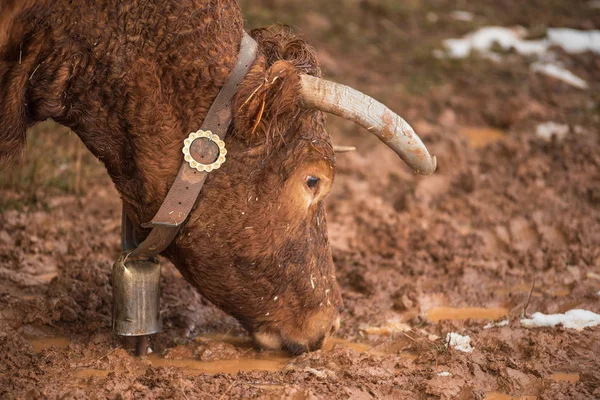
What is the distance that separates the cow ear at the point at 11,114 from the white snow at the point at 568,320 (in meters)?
2.88

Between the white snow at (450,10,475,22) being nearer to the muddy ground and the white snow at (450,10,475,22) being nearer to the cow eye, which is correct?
the muddy ground

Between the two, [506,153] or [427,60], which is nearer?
[506,153]

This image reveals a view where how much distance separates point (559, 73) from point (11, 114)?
7424 millimetres

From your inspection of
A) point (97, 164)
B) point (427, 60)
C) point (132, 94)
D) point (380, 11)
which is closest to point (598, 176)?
point (427, 60)

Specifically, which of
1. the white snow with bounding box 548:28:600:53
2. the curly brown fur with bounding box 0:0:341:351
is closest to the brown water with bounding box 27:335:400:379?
the curly brown fur with bounding box 0:0:341:351

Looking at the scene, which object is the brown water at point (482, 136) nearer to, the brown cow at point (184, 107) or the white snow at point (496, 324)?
the white snow at point (496, 324)

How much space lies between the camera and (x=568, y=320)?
4.62 meters

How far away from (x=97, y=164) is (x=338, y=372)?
3575mm

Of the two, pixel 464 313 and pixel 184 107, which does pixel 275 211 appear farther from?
pixel 464 313

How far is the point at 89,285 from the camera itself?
4824 millimetres

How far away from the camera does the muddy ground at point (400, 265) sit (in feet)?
12.7

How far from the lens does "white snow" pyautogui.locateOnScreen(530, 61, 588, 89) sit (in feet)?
30.5

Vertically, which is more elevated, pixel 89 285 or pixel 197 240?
pixel 197 240

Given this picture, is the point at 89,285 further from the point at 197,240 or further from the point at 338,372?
the point at 338,372
